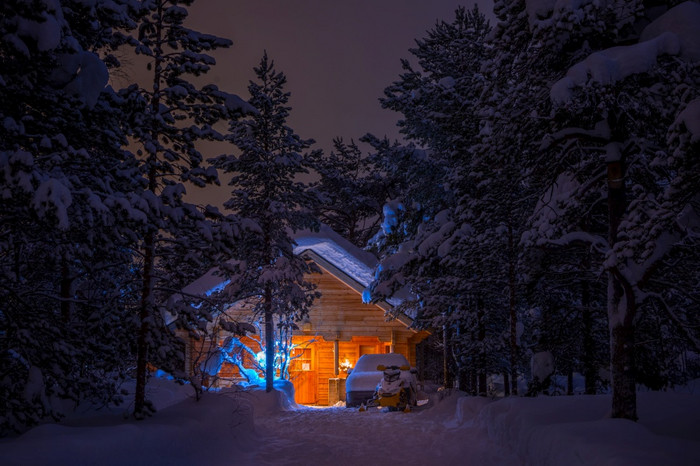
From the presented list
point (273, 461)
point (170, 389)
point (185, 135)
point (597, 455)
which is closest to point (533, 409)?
point (597, 455)

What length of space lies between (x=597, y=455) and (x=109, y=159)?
8.53m

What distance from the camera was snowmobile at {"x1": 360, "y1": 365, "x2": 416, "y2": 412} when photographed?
16.6 meters

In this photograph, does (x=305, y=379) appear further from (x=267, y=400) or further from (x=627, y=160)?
(x=627, y=160)

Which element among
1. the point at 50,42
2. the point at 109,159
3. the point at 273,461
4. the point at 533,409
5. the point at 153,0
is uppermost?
the point at 153,0

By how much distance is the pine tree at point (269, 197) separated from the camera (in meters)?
18.4

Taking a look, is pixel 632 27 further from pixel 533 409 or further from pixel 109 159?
pixel 109 159

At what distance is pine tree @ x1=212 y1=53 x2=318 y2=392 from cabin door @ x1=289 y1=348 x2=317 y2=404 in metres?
7.45

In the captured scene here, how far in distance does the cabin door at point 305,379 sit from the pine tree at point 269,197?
7.45 m

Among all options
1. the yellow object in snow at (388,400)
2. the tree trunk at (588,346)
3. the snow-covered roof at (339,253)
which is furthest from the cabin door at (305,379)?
the tree trunk at (588,346)

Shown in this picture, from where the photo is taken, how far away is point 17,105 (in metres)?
7.40

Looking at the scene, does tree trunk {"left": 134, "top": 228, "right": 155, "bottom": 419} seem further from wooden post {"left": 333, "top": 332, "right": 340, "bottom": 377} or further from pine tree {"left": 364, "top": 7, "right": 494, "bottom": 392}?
wooden post {"left": 333, "top": 332, "right": 340, "bottom": 377}

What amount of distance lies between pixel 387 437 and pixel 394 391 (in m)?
5.29

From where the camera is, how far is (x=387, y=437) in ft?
37.7

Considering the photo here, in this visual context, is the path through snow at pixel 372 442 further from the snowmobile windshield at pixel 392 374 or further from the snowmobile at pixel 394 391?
the snowmobile windshield at pixel 392 374
